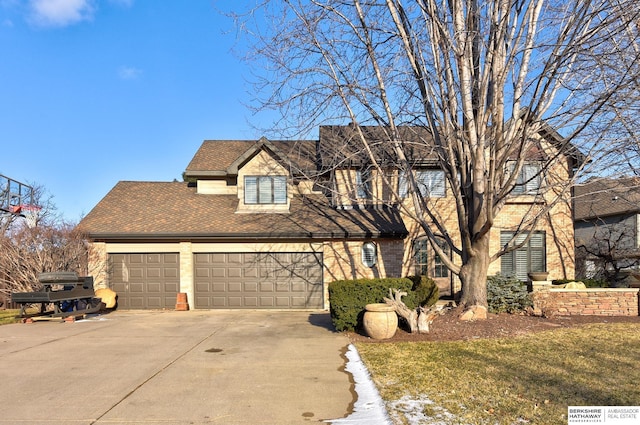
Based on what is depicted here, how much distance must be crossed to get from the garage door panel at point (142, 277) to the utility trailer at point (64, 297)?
1111 millimetres

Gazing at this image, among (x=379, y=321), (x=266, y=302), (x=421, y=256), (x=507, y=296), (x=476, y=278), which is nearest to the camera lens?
(x=379, y=321)

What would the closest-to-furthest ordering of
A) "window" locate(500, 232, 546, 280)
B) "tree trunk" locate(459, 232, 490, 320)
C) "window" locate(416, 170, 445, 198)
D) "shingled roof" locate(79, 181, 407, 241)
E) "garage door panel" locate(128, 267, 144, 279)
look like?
"tree trunk" locate(459, 232, 490, 320), "shingled roof" locate(79, 181, 407, 241), "garage door panel" locate(128, 267, 144, 279), "window" locate(416, 170, 445, 198), "window" locate(500, 232, 546, 280)

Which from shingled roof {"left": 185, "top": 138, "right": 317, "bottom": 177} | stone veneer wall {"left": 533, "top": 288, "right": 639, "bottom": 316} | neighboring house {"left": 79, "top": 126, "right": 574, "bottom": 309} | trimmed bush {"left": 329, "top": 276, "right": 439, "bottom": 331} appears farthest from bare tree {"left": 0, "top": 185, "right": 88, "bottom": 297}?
stone veneer wall {"left": 533, "top": 288, "right": 639, "bottom": 316}

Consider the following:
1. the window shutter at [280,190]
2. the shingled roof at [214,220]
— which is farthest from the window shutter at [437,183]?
the window shutter at [280,190]

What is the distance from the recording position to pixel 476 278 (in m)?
10.7

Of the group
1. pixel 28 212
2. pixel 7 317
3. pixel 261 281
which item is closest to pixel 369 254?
pixel 261 281

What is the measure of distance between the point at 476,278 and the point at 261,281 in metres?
7.68

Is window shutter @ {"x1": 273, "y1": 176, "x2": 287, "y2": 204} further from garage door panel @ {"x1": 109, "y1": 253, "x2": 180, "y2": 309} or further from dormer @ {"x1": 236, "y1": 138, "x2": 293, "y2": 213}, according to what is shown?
garage door panel @ {"x1": 109, "y1": 253, "x2": 180, "y2": 309}

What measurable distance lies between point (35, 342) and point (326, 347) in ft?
22.2

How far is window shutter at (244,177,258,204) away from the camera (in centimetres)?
1639

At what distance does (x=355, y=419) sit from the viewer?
471 centimetres

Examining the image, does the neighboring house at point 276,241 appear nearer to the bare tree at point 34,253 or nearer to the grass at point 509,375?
the bare tree at point 34,253

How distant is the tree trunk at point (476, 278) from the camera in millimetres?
10602

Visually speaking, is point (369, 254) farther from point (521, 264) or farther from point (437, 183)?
point (521, 264)
